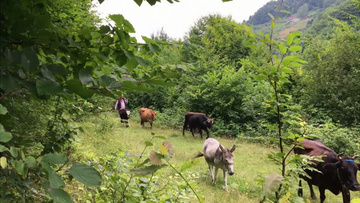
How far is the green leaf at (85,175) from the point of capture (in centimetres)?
79

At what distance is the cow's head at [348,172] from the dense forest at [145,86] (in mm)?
1190

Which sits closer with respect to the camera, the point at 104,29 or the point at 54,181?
the point at 54,181

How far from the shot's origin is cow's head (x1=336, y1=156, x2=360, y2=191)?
15.6 feet

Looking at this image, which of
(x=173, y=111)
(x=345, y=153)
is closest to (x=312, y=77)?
(x=345, y=153)

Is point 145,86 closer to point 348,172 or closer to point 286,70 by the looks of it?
point 286,70

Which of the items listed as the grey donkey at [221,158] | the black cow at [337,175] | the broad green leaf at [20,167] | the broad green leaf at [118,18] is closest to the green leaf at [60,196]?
the broad green leaf at [20,167]

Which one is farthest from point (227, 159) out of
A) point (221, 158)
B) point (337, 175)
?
point (337, 175)

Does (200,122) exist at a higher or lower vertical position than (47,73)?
lower

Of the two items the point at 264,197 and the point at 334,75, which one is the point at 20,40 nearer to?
the point at 264,197

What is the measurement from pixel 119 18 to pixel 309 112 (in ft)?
48.8

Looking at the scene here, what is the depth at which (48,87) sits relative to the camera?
2.73ft

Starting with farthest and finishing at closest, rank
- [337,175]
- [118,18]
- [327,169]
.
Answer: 1. [327,169]
2. [337,175]
3. [118,18]

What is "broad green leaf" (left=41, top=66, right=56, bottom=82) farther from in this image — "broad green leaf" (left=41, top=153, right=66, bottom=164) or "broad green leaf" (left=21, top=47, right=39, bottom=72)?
"broad green leaf" (left=41, top=153, right=66, bottom=164)

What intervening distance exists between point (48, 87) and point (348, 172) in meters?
5.32
